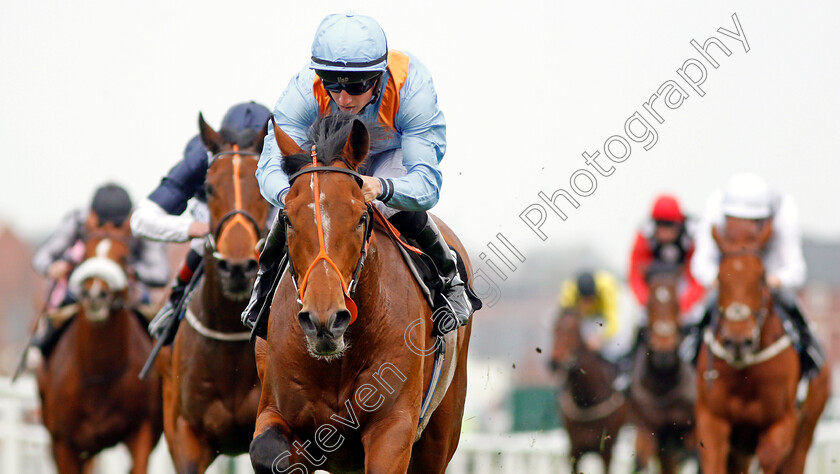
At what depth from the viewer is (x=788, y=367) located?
8148 millimetres

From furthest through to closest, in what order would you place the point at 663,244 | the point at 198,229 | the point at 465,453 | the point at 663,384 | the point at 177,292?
the point at 465,453 < the point at 663,244 < the point at 663,384 < the point at 177,292 < the point at 198,229

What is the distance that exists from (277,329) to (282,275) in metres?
0.33

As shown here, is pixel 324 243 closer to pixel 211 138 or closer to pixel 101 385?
pixel 211 138

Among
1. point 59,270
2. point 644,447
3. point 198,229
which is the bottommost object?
point 644,447

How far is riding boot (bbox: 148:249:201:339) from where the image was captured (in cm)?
685

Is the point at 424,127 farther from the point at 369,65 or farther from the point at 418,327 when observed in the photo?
the point at 418,327

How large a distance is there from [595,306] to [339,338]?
31.0ft

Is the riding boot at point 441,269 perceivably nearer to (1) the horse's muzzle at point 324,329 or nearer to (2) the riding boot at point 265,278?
(2) the riding boot at point 265,278

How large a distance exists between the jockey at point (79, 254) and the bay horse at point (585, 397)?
4654mm

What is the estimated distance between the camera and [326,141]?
4160 millimetres

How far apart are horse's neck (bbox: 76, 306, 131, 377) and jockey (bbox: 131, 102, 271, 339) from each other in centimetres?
80

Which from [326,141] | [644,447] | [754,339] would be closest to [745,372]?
[754,339]

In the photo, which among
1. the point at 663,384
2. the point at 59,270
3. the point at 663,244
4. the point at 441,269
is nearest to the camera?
the point at 441,269

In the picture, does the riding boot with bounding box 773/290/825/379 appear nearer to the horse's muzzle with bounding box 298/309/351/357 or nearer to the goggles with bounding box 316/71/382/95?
the goggles with bounding box 316/71/382/95
